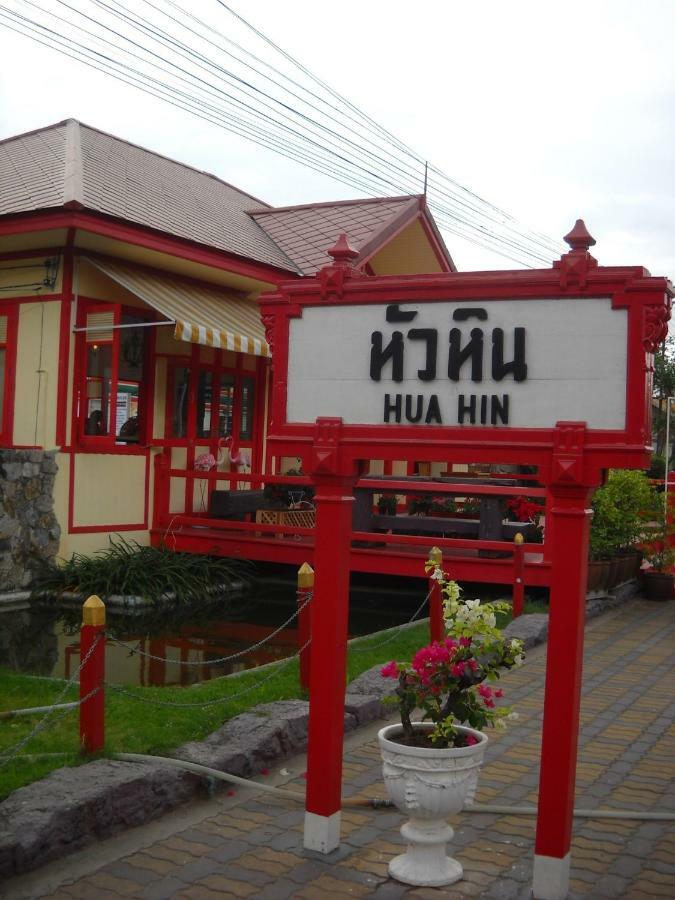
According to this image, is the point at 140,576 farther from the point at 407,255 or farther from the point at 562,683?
the point at 407,255

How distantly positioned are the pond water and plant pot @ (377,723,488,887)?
3329 millimetres

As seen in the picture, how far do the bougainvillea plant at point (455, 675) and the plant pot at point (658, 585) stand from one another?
9424 mm

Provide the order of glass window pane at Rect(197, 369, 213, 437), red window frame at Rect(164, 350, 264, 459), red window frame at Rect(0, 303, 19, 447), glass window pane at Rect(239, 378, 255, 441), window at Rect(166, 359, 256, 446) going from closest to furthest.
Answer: red window frame at Rect(0, 303, 19, 447)
red window frame at Rect(164, 350, 264, 459)
window at Rect(166, 359, 256, 446)
glass window pane at Rect(197, 369, 213, 437)
glass window pane at Rect(239, 378, 255, 441)

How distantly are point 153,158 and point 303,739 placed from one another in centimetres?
1411

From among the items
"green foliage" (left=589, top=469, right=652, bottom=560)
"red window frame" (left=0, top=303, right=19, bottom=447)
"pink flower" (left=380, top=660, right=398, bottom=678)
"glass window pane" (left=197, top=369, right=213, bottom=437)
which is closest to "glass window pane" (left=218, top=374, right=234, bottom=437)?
"glass window pane" (left=197, top=369, right=213, bottom=437)

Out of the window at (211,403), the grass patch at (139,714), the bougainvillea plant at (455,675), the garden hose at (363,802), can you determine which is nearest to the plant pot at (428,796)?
the bougainvillea plant at (455,675)

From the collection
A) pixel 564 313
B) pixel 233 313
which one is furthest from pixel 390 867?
pixel 233 313

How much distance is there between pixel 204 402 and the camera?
49.8 feet

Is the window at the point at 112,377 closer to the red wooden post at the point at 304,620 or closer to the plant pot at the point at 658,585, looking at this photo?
the red wooden post at the point at 304,620

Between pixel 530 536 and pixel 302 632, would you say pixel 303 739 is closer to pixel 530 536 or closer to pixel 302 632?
pixel 302 632

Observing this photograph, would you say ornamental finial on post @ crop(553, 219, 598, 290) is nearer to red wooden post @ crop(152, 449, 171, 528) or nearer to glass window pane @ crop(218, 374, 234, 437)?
red wooden post @ crop(152, 449, 171, 528)

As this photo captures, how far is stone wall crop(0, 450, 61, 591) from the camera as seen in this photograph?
1221 cm

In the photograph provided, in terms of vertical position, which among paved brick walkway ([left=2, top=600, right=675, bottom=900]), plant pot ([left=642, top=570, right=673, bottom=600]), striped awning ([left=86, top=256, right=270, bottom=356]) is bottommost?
paved brick walkway ([left=2, top=600, right=675, bottom=900])

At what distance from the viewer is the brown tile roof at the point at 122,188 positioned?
12.7 m
